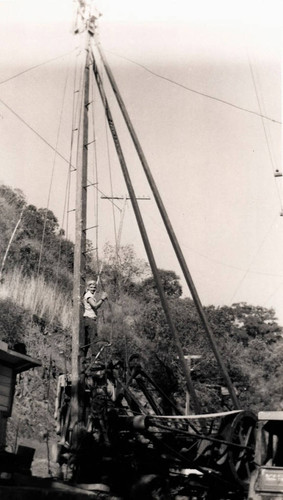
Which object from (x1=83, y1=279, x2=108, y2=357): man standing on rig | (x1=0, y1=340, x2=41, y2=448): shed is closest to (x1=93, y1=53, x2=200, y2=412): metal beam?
(x1=83, y1=279, x2=108, y2=357): man standing on rig

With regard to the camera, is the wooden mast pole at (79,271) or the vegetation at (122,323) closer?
the wooden mast pole at (79,271)

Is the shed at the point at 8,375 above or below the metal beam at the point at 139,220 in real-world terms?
below

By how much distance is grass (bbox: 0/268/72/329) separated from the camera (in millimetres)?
30188

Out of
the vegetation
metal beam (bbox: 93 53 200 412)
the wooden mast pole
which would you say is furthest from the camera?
the vegetation

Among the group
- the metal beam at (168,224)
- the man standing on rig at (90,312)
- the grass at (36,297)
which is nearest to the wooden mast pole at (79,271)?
the man standing on rig at (90,312)

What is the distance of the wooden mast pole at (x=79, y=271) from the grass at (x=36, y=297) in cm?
1564

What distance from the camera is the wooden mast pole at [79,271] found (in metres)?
12.0

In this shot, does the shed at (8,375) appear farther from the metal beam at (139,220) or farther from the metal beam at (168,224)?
the metal beam at (168,224)

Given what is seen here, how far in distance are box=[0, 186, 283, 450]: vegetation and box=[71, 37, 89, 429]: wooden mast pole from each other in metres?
9.60

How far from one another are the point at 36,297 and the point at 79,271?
1825 cm

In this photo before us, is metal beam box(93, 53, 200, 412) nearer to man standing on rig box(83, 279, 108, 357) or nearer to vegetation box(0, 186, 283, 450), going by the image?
man standing on rig box(83, 279, 108, 357)

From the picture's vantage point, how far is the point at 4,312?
2655 centimetres

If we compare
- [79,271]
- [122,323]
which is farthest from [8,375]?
[122,323]

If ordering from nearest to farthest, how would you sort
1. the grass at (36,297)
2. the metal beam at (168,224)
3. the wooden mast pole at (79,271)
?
the wooden mast pole at (79,271), the metal beam at (168,224), the grass at (36,297)
